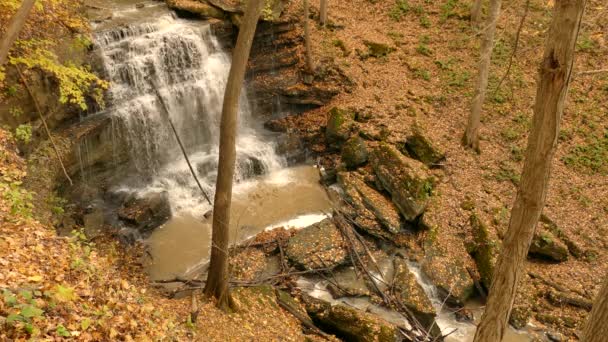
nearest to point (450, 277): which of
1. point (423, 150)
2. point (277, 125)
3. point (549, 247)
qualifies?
point (549, 247)

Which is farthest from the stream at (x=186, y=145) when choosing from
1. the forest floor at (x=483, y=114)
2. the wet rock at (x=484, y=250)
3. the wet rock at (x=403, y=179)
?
the forest floor at (x=483, y=114)

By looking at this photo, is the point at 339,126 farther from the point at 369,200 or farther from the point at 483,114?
the point at 483,114

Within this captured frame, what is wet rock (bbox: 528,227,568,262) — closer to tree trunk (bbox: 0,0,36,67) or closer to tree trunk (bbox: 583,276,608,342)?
tree trunk (bbox: 583,276,608,342)

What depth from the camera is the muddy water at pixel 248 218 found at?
1127 cm

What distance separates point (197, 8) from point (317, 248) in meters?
11.1

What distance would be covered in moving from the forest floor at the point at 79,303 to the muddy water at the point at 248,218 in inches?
75.9

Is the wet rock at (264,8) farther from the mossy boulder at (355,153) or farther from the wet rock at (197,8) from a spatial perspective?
the mossy boulder at (355,153)

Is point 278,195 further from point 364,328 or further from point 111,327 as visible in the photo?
point 111,327

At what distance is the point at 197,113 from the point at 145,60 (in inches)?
101

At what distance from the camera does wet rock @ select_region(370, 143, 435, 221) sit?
12602 mm

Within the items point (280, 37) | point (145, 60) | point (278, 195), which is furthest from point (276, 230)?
point (280, 37)


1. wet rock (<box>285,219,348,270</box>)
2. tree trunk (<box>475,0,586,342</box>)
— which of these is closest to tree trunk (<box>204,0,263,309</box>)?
wet rock (<box>285,219,348,270</box>)

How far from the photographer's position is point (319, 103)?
672 inches

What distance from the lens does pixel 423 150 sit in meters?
14.2
